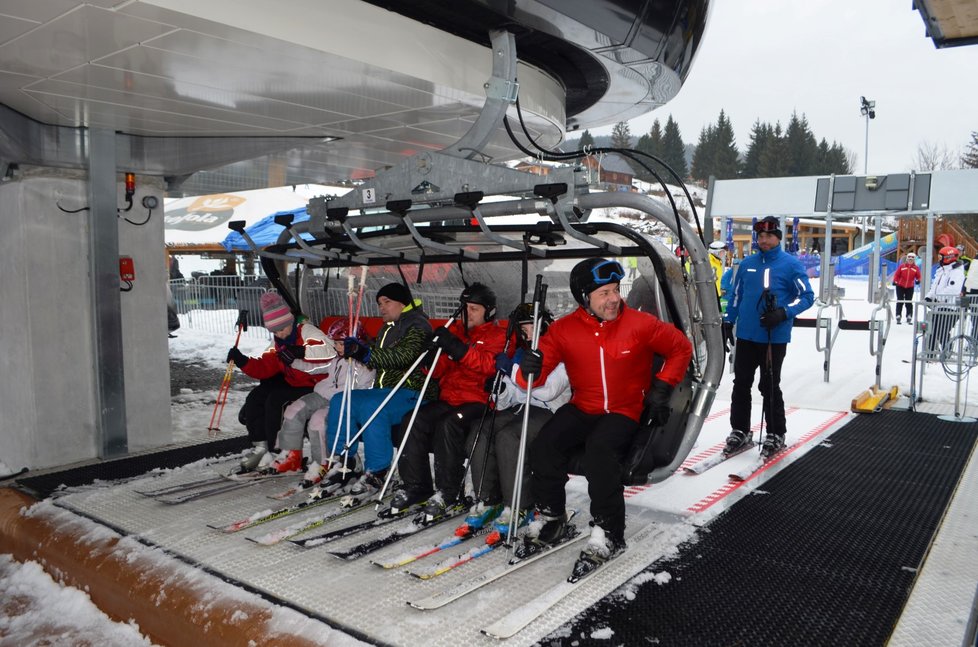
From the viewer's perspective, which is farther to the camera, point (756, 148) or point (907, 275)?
point (756, 148)

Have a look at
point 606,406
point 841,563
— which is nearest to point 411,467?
point 606,406

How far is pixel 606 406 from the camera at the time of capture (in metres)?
3.54

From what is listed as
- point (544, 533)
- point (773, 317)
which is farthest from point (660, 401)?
point (773, 317)

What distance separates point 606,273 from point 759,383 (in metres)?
2.80

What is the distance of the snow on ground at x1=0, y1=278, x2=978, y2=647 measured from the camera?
10.5ft

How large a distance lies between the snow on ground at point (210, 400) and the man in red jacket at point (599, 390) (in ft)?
1.35

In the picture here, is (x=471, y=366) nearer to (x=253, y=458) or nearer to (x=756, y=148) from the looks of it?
(x=253, y=458)

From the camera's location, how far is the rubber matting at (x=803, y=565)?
2789mm

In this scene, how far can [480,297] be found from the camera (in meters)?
4.10

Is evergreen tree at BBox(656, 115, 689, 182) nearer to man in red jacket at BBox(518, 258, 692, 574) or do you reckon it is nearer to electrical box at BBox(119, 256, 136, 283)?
electrical box at BBox(119, 256, 136, 283)

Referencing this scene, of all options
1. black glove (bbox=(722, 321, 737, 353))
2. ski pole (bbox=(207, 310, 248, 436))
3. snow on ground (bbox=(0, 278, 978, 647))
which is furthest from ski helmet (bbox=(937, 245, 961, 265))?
ski pole (bbox=(207, 310, 248, 436))

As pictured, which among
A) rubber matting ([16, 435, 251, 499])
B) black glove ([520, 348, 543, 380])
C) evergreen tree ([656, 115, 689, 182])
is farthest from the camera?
evergreen tree ([656, 115, 689, 182])

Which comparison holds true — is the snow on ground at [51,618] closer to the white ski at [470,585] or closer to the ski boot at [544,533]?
the white ski at [470,585]

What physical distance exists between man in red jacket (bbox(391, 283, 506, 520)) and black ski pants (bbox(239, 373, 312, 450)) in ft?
3.79
